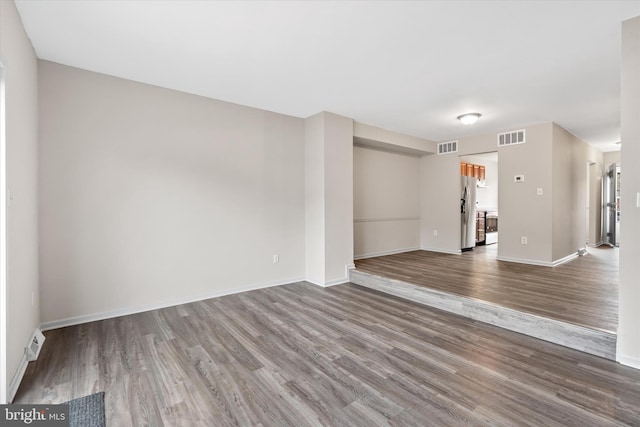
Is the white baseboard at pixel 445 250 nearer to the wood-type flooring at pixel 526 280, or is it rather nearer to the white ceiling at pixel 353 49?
the wood-type flooring at pixel 526 280

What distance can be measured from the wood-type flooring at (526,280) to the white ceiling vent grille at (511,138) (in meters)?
2.24

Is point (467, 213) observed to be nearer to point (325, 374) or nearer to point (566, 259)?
point (566, 259)

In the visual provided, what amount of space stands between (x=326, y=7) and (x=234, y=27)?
2.54 ft

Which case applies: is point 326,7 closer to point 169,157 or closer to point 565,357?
point 169,157

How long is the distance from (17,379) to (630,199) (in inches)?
182

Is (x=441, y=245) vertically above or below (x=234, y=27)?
below

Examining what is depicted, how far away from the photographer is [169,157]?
351 cm

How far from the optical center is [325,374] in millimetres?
2129

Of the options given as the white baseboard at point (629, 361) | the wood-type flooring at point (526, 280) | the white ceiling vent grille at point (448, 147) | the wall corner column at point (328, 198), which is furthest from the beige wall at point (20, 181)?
the white ceiling vent grille at point (448, 147)

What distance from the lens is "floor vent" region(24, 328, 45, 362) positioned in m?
2.28

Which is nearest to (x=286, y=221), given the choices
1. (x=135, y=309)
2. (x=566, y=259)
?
(x=135, y=309)

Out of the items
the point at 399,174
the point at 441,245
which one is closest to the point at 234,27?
the point at 399,174

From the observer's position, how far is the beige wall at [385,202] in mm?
5773

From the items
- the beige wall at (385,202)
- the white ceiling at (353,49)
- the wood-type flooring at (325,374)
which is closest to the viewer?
the wood-type flooring at (325,374)
